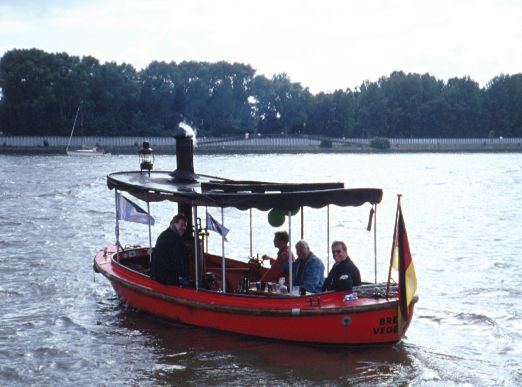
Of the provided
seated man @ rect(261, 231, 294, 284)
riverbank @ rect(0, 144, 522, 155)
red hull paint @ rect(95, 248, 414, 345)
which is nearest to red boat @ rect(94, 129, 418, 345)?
red hull paint @ rect(95, 248, 414, 345)

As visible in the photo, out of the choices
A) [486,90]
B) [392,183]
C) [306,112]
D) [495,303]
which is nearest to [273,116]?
[306,112]

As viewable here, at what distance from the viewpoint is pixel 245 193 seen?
498 inches

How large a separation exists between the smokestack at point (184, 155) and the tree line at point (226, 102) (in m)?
105

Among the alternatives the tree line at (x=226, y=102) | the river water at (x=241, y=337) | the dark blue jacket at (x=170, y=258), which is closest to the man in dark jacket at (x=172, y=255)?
the dark blue jacket at (x=170, y=258)

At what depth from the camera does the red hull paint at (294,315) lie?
12125 mm

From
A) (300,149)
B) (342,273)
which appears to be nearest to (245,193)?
(342,273)

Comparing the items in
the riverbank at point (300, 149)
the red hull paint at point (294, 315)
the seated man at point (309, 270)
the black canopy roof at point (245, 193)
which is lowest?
the riverbank at point (300, 149)

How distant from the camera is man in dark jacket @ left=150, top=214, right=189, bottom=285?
541 inches

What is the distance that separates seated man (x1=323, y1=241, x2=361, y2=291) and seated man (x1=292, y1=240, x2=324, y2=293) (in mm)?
374

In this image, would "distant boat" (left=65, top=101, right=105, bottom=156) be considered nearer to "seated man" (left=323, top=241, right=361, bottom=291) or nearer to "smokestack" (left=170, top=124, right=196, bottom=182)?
"smokestack" (left=170, top=124, right=196, bottom=182)

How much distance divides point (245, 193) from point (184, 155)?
3.28 m

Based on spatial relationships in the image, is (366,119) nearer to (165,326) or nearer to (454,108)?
(454,108)

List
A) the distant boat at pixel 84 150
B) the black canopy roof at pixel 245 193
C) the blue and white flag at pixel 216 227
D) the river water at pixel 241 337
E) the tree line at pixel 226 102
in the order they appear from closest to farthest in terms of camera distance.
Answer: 1. the black canopy roof at pixel 245 193
2. the river water at pixel 241 337
3. the blue and white flag at pixel 216 227
4. the distant boat at pixel 84 150
5. the tree line at pixel 226 102

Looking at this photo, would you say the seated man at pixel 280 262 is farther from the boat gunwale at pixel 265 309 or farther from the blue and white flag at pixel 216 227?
the boat gunwale at pixel 265 309
